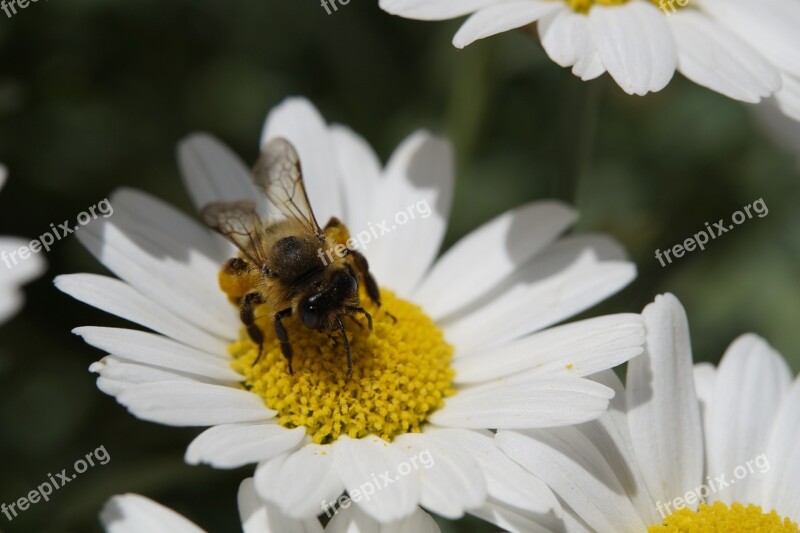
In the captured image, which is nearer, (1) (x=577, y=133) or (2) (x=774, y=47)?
(2) (x=774, y=47)

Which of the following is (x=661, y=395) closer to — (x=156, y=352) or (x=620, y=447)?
(x=620, y=447)

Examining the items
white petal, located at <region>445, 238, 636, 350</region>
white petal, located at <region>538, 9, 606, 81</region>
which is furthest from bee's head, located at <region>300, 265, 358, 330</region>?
white petal, located at <region>538, 9, 606, 81</region>

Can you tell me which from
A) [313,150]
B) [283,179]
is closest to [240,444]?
[283,179]

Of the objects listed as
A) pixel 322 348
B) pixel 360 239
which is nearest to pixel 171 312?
pixel 322 348

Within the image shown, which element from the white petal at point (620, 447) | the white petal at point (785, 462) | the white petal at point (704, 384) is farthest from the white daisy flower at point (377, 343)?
the white petal at point (785, 462)

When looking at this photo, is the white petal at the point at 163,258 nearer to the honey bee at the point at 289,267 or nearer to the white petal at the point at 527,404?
the honey bee at the point at 289,267

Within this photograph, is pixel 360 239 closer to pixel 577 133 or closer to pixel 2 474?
pixel 577 133
